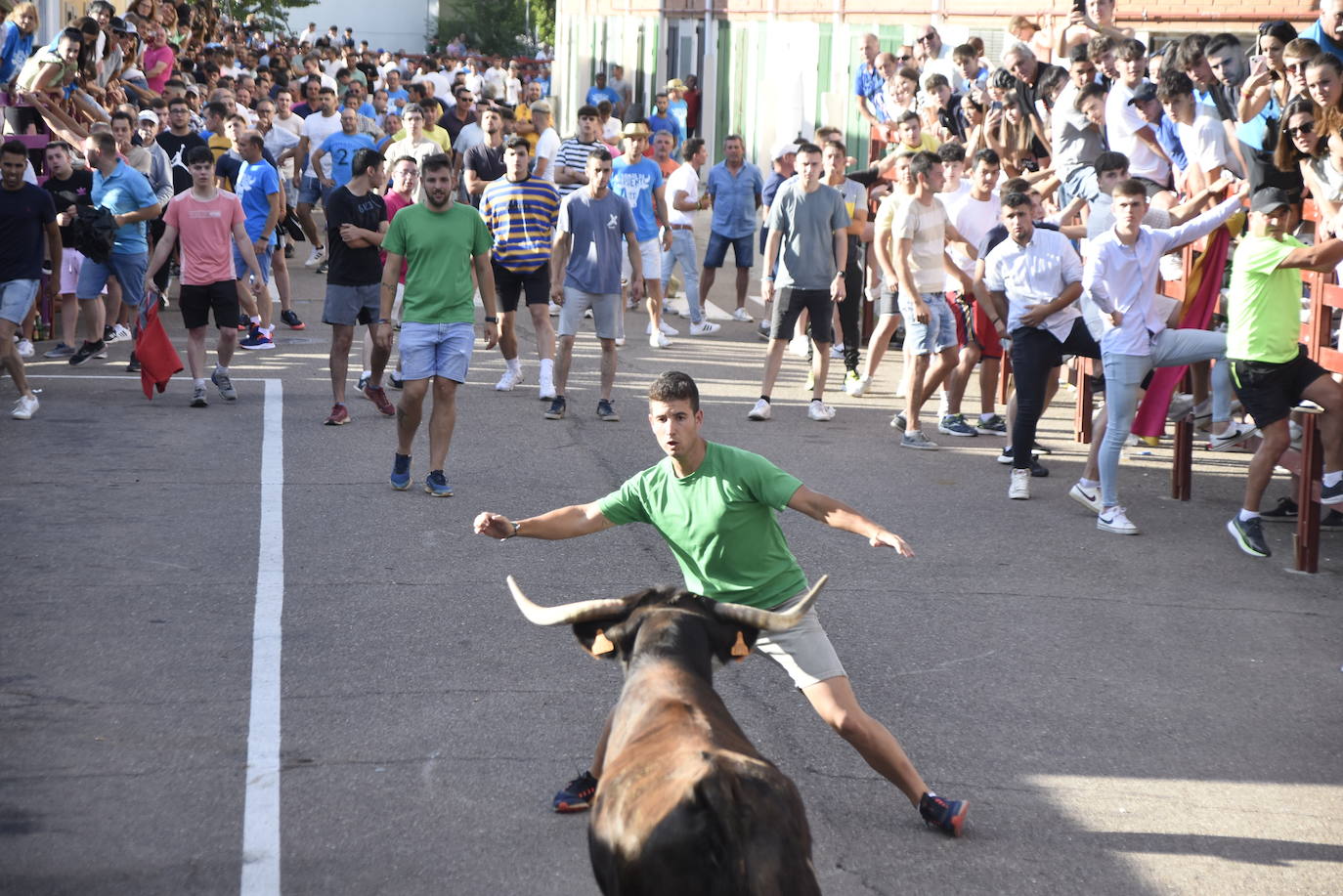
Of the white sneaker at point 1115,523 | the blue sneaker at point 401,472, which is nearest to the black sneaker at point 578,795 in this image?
the blue sneaker at point 401,472

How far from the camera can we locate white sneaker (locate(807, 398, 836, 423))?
12742 mm

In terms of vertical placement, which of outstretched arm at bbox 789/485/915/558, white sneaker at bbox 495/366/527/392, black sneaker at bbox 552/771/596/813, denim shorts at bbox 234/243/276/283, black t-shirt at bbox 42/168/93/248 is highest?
black t-shirt at bbox 42/168/93/248

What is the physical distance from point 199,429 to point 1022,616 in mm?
6659

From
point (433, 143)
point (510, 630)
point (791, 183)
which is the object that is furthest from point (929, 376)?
point (433, 143)

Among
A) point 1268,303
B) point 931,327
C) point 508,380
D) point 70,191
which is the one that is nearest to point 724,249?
point 508,380

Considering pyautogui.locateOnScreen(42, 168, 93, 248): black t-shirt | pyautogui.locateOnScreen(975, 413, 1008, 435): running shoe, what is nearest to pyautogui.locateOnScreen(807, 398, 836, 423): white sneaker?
pyautogui.locateOnScreen(975, 413, 1008, 435): running shoe

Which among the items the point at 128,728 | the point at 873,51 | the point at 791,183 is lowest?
the point at 128,728

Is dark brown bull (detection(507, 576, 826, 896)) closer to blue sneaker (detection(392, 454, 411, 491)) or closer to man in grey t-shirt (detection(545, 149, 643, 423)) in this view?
blue sneaker (detection(392, 454, 411, 491))

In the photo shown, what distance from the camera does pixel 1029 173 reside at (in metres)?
14.6

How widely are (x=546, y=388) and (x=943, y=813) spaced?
7950 mm

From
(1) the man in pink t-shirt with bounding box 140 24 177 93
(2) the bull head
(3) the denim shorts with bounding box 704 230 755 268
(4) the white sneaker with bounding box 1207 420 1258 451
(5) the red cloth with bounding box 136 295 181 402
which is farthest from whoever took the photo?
(1) the man in pink t-shirt with bounding box 140 24 177 93

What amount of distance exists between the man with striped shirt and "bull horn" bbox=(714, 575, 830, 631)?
834cm

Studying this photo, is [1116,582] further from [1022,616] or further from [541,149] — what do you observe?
[541,149]

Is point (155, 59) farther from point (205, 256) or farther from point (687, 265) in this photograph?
point (205, 256)
